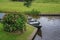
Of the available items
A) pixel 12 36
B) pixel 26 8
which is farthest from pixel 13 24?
pixel 26 8

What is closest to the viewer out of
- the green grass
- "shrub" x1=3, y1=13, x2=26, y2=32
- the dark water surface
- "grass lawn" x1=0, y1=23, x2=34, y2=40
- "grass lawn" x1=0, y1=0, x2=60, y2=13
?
"grass lawn" x1=0, y1=23, x2=34, y2=40

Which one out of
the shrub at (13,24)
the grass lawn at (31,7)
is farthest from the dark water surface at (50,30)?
the grass lawn at (31,7)

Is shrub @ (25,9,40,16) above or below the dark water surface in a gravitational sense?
below

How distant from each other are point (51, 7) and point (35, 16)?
6.94 m

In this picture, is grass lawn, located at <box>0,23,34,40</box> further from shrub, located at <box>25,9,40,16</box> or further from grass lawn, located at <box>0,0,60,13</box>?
grass lawn, located at <box>0,0,60,13</box>

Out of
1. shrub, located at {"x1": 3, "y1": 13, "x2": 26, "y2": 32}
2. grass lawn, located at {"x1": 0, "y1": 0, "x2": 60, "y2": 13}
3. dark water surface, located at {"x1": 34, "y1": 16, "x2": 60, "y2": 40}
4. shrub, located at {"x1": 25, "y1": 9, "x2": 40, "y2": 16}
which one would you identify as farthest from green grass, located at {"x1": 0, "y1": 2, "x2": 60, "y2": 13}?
shrub, located at {"x1": 3, "y1": 13, "x2": 26, "y2": 32}

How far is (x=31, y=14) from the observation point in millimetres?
46531

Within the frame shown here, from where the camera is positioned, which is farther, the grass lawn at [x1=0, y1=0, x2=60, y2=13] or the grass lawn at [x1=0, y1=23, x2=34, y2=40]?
the grass lawn at [x1=0, y1=0, x2=60, y2=13]

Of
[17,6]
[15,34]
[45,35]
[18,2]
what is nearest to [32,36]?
[15,34]

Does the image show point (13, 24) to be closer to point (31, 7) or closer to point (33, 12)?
point (33, 12)

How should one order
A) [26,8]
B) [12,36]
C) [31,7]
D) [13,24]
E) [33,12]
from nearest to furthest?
[12,36]
[13,24]
[33,12]
[26,8]
[31,7]

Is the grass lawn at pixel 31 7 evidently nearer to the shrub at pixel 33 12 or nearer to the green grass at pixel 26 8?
the green grass at pixel 26 8

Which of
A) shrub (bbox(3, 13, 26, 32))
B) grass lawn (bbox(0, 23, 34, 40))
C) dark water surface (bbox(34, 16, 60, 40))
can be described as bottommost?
dark water surface (bbox(34, 16, 60, 40))

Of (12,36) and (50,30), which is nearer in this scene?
(12,36)
